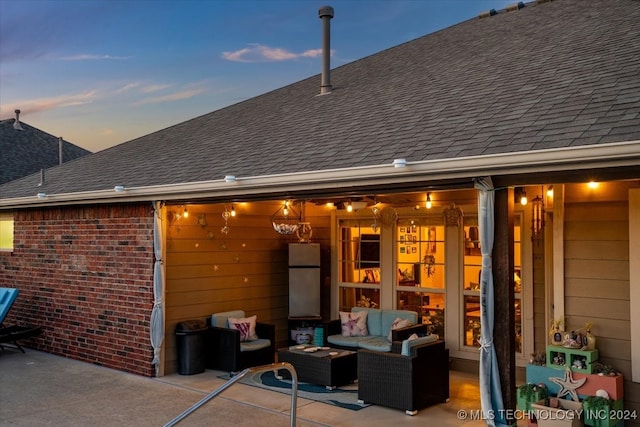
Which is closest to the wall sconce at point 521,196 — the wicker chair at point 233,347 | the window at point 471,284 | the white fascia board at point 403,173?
the window at point 471,284

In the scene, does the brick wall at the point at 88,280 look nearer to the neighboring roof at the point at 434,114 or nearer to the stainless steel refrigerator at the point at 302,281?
the neighboring roof at the point at 434,114

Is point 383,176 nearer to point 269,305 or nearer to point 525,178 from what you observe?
point 525,178

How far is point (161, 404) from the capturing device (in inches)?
279

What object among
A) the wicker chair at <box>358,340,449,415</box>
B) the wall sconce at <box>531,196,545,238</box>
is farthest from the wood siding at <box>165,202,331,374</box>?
the wall sconce at <box>531,196,545,238</box>

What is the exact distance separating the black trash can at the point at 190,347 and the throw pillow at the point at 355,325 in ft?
6.89

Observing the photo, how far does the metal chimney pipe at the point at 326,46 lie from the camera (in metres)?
10.7

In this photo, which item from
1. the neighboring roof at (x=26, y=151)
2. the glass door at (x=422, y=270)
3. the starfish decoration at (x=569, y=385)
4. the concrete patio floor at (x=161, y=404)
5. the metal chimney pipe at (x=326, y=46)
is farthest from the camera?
the neighboring roof at (x=26, y=151)

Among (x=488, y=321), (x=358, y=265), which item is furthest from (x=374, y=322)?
(x=488, y=321)

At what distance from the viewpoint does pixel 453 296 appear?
888 cm

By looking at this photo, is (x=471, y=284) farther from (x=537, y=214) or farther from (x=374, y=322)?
Answer: (x=537, y=214)

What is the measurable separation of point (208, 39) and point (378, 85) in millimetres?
9033

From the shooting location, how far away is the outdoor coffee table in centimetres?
772

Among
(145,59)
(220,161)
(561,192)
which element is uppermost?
(145,59)

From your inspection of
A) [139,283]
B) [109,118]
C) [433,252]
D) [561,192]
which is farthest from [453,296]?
[109,118]
